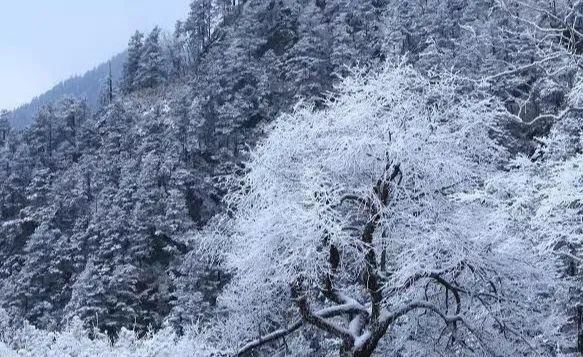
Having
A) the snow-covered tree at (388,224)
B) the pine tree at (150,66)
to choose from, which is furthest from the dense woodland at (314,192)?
the pine tree at (150,66)

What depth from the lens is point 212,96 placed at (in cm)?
7250

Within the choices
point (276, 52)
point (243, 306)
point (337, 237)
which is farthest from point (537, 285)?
point (276, 52)

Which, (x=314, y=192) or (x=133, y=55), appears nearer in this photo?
(x=314, y=192)

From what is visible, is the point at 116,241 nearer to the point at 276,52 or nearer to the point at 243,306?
the point at 276,52

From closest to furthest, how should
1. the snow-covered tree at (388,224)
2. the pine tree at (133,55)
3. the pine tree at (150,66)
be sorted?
the snow-covered tree at (388,224) < the pine tree at (150,66) < the pine tree at (133,55)

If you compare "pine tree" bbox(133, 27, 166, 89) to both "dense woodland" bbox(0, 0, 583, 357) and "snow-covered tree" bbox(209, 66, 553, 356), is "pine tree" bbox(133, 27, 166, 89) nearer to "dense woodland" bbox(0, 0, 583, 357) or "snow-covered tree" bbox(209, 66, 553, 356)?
"dense woodland" bbox(0, 0, 583, 357)

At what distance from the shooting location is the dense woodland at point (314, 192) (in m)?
11.6

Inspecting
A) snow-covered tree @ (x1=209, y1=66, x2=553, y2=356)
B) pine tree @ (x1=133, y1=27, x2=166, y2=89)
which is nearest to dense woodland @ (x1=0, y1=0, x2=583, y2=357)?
snow-covered tree @ (x1=209, y1=66, x2=553, y2=356)

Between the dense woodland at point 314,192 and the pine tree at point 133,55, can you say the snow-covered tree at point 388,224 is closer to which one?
the dense woodland at point 314,192

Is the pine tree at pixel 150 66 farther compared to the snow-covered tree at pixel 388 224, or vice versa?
the pine tree at pixel 150 66

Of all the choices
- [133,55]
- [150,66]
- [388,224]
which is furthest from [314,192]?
[133,55]

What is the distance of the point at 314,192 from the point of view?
12125 millimetres

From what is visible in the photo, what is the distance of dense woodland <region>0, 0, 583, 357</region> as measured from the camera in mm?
11648

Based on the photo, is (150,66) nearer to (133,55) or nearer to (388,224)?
(133,55)
